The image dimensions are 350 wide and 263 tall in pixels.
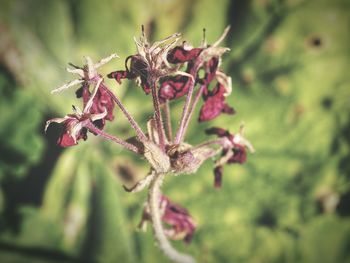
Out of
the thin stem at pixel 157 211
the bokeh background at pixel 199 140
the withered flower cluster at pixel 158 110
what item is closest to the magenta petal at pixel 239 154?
the withered flower cluster at pixel 158 110

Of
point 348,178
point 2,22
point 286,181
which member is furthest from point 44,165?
point 348,178

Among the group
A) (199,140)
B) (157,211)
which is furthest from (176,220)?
(199,140)

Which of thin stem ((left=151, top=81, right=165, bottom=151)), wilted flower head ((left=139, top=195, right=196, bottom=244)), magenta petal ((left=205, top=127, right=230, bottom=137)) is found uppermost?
magenta petal ((left=205, top=127, right=230, bottom=137))

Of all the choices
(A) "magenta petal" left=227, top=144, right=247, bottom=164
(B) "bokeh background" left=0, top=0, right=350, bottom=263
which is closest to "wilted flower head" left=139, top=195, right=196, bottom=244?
(A) "magenta petal" left=227, top=144, right=247, bottom=164

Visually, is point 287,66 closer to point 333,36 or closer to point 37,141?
point 333,36

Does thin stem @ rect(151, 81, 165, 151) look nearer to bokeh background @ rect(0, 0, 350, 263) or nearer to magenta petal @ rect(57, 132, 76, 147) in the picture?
magenta petal @ rect(57, 132, 76, 147)

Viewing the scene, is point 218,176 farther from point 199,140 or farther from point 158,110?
point 199,140
